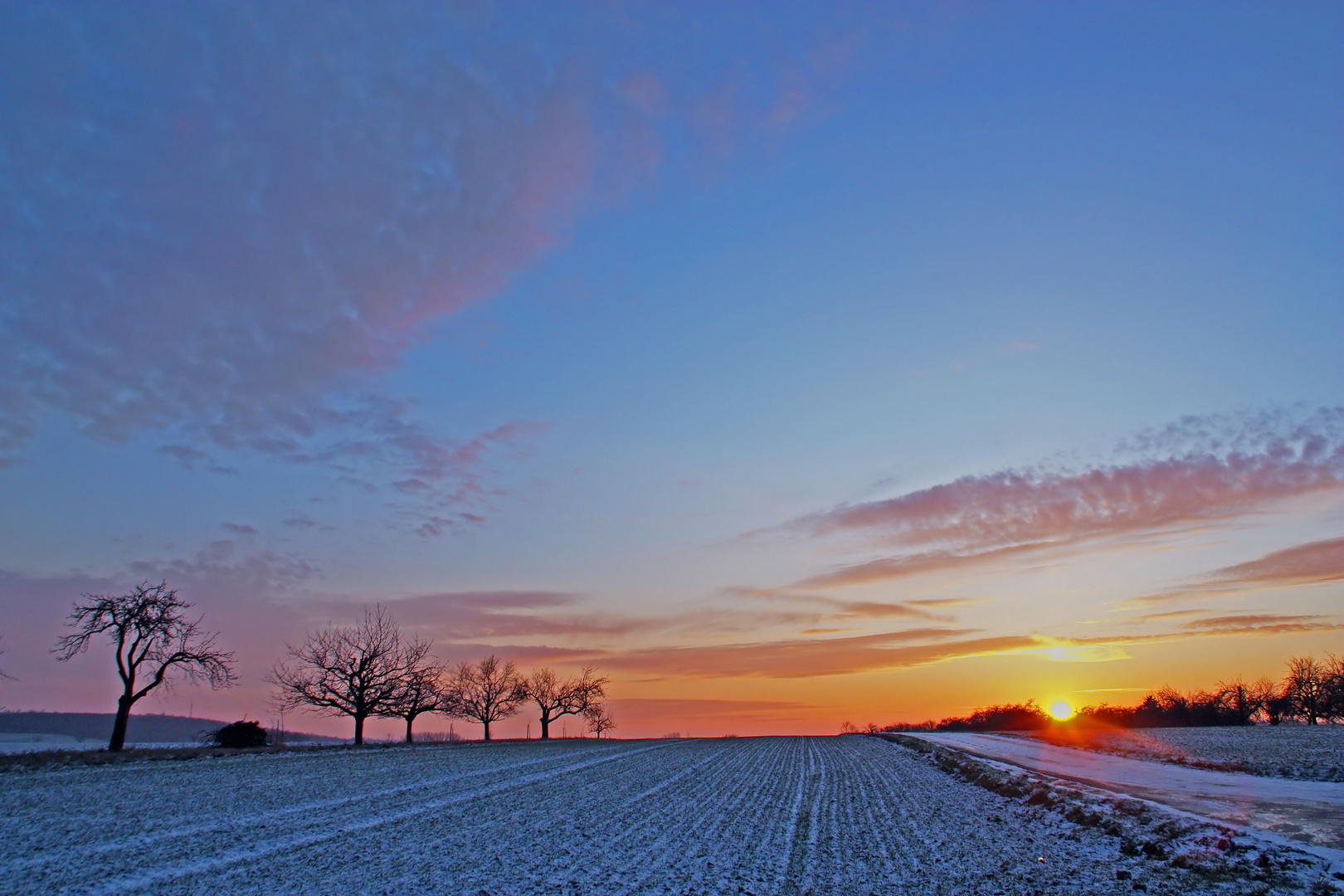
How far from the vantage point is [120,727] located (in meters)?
38.6

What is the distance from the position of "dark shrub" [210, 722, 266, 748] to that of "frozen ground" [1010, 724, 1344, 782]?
192 ft

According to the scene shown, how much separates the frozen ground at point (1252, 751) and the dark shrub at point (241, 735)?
192 feet

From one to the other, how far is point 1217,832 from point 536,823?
16.1m

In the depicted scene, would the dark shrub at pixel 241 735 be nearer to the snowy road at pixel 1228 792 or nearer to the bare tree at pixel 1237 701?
the snowy road at pixel 1228 792

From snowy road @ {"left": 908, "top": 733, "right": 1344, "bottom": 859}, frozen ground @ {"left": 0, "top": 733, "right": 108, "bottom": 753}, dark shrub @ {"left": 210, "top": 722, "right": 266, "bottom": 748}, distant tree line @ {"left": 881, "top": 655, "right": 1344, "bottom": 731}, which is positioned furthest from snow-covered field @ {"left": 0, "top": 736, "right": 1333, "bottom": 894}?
distant tree line @ {"left": 881, "top": 655, "right": 1344, "bottom": 731}

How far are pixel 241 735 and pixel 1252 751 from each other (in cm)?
6893

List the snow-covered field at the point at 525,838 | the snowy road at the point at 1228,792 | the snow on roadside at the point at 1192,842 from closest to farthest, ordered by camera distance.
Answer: the snow-covered field at the point at 525,838 < the snow on roadside at the point at 1192,842 < the snowy road at the point at 1228,792

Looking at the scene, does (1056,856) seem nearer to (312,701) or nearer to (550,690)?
(312,701)

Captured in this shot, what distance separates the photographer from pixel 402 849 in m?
15.0

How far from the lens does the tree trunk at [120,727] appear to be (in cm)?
3725

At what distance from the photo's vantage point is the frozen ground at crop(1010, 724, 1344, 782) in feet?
127

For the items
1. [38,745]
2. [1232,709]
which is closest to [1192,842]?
[38,745]

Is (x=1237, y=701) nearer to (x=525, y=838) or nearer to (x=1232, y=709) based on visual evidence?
(x=1232, y=709)

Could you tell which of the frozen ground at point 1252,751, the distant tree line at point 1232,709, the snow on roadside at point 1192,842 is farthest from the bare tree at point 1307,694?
the snow on roadside at point 1192,842
